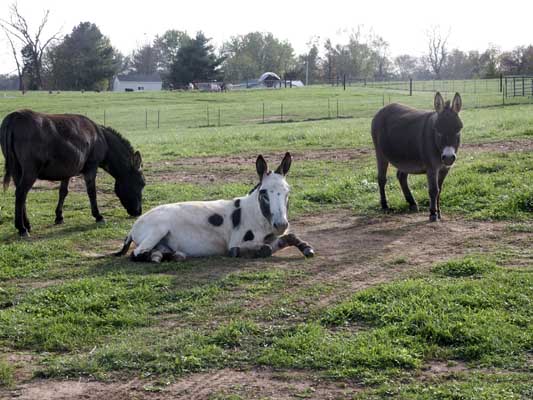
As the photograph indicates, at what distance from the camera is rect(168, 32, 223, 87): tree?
88750mm

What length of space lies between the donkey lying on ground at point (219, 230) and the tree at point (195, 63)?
81350mm

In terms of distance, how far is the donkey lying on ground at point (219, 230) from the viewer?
912 cm

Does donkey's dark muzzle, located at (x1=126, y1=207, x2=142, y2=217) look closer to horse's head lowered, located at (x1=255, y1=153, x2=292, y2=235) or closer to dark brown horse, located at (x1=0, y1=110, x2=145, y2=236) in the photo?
dark brown horse, located at (x1=0, y1=110, x2=145, y2=236)

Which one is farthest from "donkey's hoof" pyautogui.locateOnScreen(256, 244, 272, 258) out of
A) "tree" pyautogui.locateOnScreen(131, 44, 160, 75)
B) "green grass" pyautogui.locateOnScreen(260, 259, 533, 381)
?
"tree" pyautogui.locateOnScreen(131, 44, 160, 75)

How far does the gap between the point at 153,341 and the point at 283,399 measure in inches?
63.6

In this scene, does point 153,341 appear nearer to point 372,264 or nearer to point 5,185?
point 372,264

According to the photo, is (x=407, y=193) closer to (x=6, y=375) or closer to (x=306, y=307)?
(x=306, y=307)

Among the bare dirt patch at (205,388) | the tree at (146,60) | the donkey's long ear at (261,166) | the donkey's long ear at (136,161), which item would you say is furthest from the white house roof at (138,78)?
the bare dirt patch at (205,388)

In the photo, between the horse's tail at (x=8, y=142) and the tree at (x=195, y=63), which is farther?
the tree at (x=195, y=63)

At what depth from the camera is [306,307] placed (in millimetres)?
6926

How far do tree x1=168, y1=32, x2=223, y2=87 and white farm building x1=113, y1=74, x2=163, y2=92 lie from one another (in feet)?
83.9

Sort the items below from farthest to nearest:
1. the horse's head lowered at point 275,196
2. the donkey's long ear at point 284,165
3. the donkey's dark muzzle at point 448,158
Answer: the donkey's dark muzzle at point 448,158 → the donkey's long ear at point 284,165 → the horse's head lowered at point 275,196

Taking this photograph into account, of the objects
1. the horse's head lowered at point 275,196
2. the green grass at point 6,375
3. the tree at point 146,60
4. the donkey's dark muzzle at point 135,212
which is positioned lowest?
the green grass at point 6,375

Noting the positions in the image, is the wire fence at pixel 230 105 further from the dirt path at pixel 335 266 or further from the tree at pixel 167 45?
the tree at pixel 167 45
